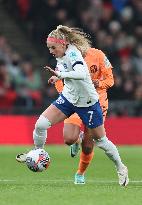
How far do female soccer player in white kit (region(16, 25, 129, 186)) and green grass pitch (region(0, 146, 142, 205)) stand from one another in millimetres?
550

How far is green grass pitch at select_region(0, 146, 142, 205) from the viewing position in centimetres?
1030

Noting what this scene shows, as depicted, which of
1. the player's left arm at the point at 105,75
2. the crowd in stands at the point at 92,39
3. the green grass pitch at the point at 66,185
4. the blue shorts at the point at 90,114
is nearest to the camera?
the green grass pitch at the point at 66,185

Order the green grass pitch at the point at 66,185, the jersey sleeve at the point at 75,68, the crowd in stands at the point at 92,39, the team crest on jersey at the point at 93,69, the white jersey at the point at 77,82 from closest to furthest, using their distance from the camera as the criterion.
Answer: the green grass pitch at the point at 66,185, the jersey sleeve at the point at 75,68, the white jersey at the point at 77,82, the team crest on jersey at the point at 93,69, the crowd in stands at the point at 92,39

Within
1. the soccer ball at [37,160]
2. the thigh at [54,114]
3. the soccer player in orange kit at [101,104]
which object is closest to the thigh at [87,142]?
the soccer player in orange kit at [101,104]

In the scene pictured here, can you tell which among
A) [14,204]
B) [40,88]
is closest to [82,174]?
[14,204]

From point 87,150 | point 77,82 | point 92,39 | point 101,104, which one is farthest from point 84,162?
point 92,39

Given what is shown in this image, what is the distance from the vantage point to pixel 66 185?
40.4ft

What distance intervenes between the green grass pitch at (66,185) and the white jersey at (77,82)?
111 centimetres

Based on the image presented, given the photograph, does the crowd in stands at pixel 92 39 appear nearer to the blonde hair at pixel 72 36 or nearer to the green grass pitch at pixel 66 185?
the green grass pitch at pixel 66 185

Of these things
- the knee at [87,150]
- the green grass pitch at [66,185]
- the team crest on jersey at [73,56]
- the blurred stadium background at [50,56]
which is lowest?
the green grass pitch at [66,185]

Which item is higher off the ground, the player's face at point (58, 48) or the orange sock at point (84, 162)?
the player's face at point (58, 48)

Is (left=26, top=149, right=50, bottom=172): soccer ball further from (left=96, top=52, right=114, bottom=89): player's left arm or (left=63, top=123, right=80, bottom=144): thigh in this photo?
(left=96, top=52, right=114, bottom=89): player's left arm

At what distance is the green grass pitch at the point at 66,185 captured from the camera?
10305 millimetres

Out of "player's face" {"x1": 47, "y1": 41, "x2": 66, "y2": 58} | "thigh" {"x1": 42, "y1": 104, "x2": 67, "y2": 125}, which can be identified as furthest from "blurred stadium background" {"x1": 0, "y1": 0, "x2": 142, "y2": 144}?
"player's face" {"x1": 47, "y1": 41, "x2": 66, "y2": 58}
